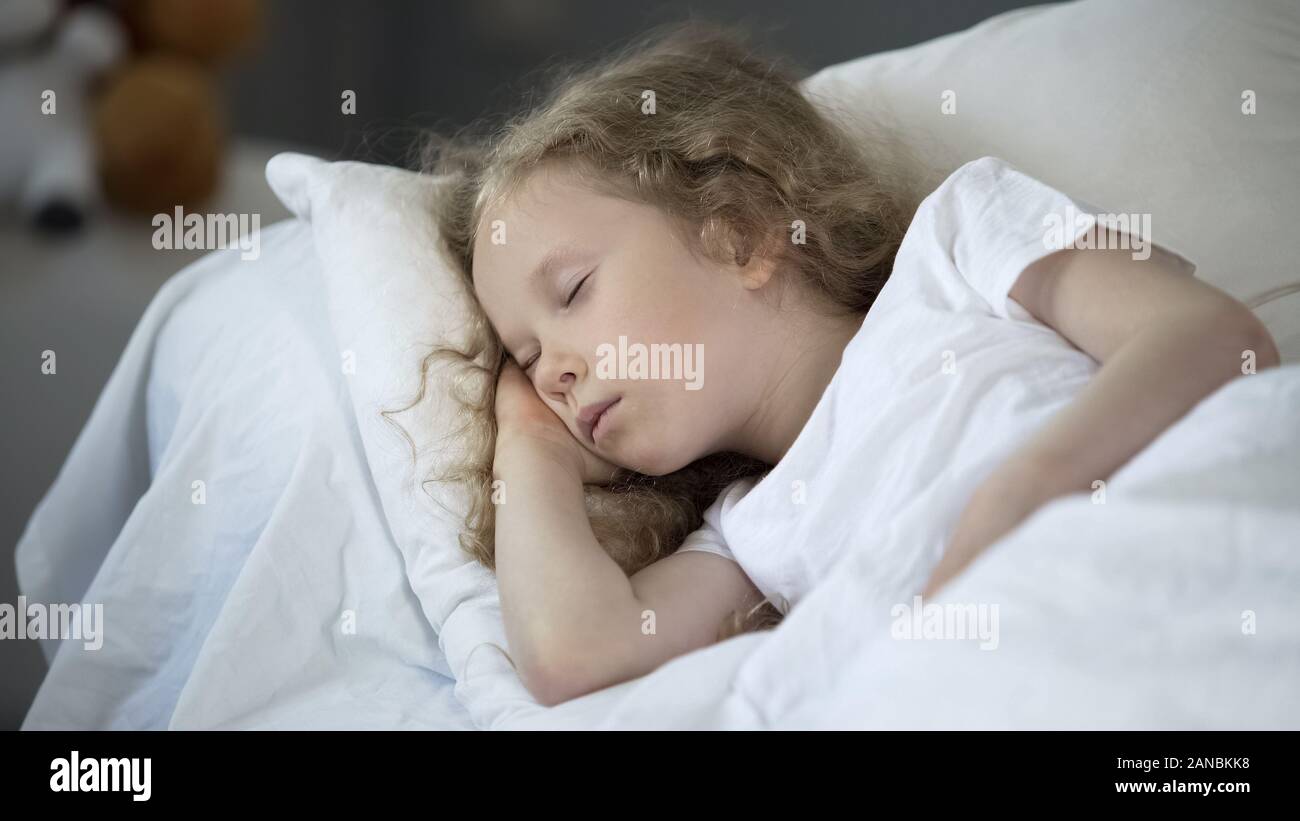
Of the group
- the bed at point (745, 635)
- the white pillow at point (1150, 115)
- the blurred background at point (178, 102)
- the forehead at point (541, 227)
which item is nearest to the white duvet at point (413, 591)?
the bed at point (745, 635)

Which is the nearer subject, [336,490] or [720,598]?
[720,598]

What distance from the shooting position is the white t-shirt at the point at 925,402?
828 mm

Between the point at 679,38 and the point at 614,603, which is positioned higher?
the point at 679,38

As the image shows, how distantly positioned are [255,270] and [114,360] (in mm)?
953

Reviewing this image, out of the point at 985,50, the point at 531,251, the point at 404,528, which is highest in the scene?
the point at 985,50

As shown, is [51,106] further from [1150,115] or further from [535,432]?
[1150,115]

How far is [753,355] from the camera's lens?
1038 millimetres

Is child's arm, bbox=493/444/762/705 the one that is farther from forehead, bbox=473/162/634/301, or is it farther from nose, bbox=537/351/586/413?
forehead, bbox=473/162/634/301

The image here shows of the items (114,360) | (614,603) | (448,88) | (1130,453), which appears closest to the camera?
(1130,453)

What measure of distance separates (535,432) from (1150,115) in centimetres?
75

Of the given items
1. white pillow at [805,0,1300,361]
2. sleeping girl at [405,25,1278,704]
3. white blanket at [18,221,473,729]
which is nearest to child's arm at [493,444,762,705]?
sleeping girl at [405,25,1278,704]

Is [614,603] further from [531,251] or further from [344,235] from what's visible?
[344,235]

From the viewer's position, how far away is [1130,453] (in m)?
0.76

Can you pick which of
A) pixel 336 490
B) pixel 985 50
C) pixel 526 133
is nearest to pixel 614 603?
pixel 336 490
